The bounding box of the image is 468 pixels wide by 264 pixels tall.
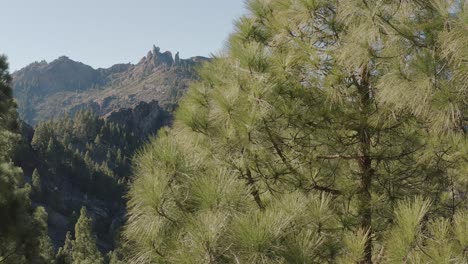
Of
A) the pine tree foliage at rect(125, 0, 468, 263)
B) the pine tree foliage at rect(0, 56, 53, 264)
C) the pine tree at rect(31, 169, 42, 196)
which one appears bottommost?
the pine tree at rect(31, 169, 42, 196)

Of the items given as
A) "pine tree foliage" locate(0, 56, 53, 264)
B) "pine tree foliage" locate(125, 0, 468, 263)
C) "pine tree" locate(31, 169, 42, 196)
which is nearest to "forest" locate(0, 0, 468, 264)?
"pine tree foliage" locate(125, 0, 468, 263)

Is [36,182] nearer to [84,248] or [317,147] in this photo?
[84,248]

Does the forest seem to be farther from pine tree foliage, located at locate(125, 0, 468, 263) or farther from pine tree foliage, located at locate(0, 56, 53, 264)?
pine tree foliage, located at locate(0, 56, 53, 264)

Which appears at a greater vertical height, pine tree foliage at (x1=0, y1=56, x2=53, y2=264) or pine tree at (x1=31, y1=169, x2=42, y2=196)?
pine tree foliage at (x1=0, y1=56, x2=53, y2=264)

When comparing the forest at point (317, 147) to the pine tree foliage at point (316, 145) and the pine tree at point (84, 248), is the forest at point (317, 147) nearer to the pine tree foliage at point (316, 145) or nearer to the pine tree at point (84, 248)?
the pine tree foliage at point (316, 145)

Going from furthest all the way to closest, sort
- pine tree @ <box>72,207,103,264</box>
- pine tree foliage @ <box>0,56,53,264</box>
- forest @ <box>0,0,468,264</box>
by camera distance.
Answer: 1. pine tree @ <box>72,207,103,264</box>
2. pine tree foliage @ <box>0,56,53,264</box>
3. forest @ <box>0,0,468,264</box>

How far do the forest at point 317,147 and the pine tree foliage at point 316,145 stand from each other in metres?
0.02

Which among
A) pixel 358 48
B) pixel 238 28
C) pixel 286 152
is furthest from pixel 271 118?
pixel 238 28

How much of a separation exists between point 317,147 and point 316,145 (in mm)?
449

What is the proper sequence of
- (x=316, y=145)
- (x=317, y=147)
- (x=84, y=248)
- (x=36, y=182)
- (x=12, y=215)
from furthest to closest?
(x=36, y=182)
(x=84, y=248)
(x=12, y=215)
(x=317, y=147)
(x=316, y=145)

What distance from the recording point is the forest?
11.4 ft

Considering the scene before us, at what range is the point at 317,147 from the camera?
18.0ft

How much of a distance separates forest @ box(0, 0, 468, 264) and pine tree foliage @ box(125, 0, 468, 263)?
0.05 feet

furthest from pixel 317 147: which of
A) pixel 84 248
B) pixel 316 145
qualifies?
pixel 84 248
